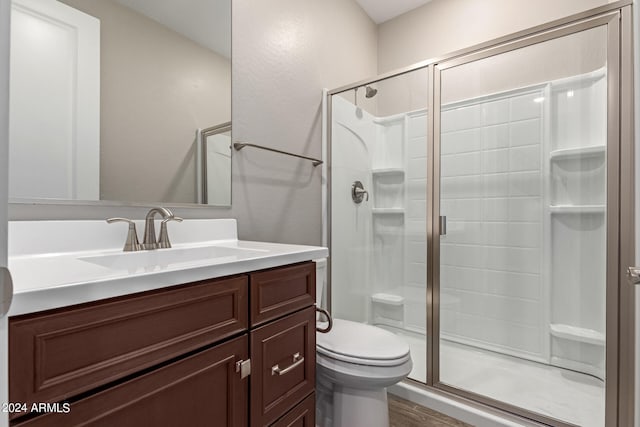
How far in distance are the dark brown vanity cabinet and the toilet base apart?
1.00 feet

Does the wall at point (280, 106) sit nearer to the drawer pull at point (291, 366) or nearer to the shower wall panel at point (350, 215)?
the shower wall panel at point (350, 215)

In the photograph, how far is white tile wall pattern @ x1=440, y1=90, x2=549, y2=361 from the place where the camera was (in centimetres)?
177

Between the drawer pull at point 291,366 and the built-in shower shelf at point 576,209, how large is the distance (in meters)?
1.38

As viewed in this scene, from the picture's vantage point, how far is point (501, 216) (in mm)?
1842

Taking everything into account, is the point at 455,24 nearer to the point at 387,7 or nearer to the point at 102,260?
the point at 387,7

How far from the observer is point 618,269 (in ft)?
4.10

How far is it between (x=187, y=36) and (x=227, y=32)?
0.64ft

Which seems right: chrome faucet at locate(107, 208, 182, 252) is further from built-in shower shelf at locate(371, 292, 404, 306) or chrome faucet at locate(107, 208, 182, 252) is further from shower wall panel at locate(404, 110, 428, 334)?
built-in shower shelf at locate(371, 292, 404, 306)

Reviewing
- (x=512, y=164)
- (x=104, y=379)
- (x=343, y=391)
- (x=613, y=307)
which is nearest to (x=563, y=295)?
(x=613, y=307)

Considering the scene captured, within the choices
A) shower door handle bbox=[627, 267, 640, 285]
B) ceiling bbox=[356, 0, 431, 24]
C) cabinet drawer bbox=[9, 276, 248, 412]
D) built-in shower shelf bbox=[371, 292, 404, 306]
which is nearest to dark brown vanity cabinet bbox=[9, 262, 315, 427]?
cabinet drawer bbox=[9, 276, 248, 412]

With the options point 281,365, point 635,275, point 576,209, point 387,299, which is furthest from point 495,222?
point 281,365

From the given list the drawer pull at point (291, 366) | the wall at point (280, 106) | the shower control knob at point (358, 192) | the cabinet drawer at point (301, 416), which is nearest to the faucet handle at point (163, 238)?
the wall at point (280, 106)

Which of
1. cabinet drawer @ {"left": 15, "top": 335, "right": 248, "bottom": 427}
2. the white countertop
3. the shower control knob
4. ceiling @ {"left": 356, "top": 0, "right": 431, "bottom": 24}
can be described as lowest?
cabinet drawer @ {"left": 15, "top": 335, "right": 248, "bottom": 427}

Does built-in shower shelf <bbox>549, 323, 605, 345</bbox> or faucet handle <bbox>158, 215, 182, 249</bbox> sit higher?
faucet handle <bbox>158, 215, 182, 249</bbox>
